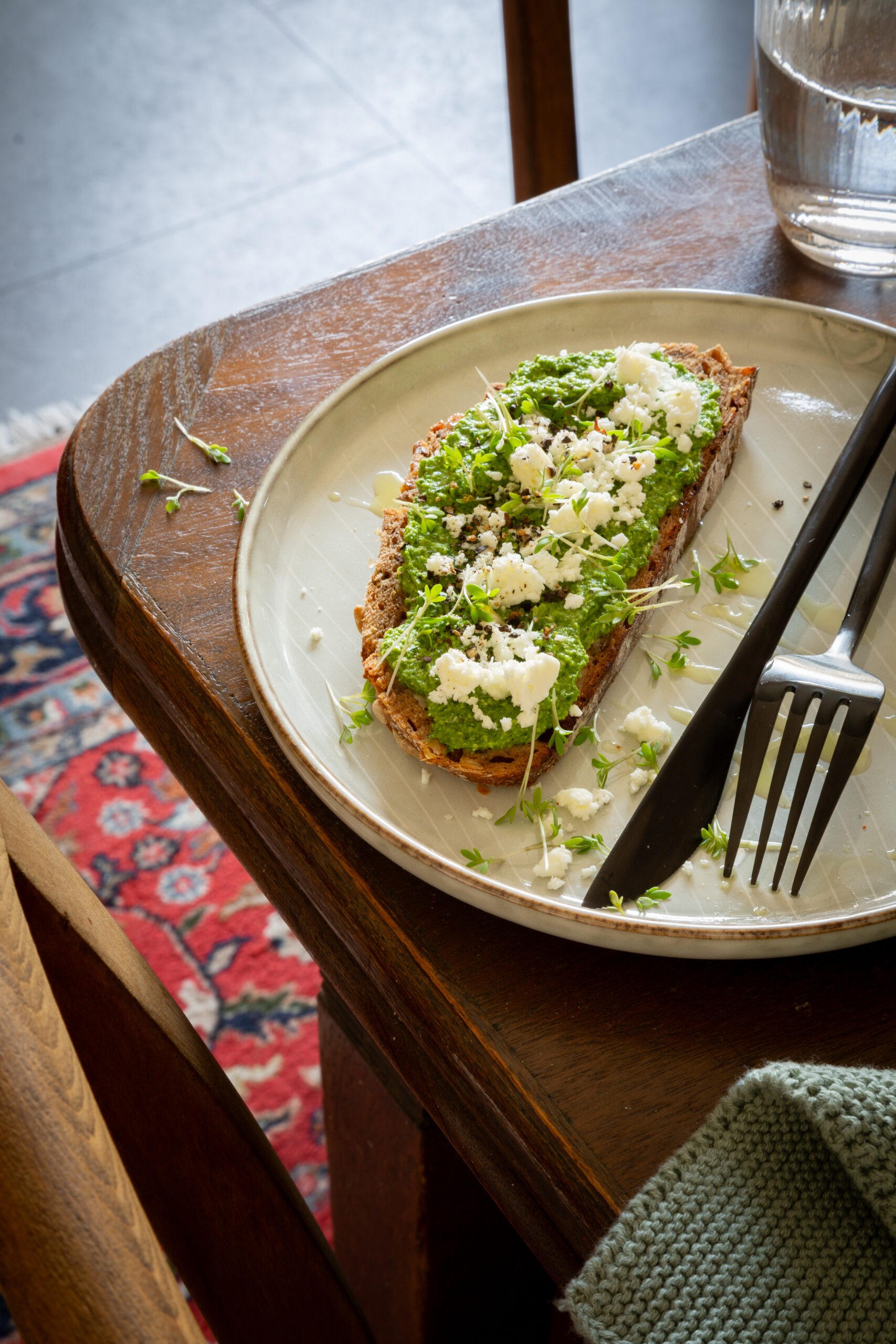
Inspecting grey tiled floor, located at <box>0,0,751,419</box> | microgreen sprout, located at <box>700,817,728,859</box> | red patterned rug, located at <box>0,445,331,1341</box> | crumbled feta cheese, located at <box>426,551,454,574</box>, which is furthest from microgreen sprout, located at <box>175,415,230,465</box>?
grey tiled floor, located at <box>0,0,751,419</box>

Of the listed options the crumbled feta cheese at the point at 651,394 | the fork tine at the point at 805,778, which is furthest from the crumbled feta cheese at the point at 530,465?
the fork tine at the point at 805,778

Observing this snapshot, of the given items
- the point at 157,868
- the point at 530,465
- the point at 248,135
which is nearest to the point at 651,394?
the point at 530,465

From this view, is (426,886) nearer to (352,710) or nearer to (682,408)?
(352,710)

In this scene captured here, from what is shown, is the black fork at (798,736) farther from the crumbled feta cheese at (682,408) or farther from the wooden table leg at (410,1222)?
the wooden table leg at (410,1222)

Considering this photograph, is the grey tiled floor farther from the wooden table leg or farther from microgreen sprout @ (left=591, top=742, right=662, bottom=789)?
microgreen sprout @ (left=591, top=742, right=662, bottom=789)

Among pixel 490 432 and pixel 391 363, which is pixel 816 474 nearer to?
pixel 490 432

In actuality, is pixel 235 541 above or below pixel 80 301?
above

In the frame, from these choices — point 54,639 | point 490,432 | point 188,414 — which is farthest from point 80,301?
point 490,432
